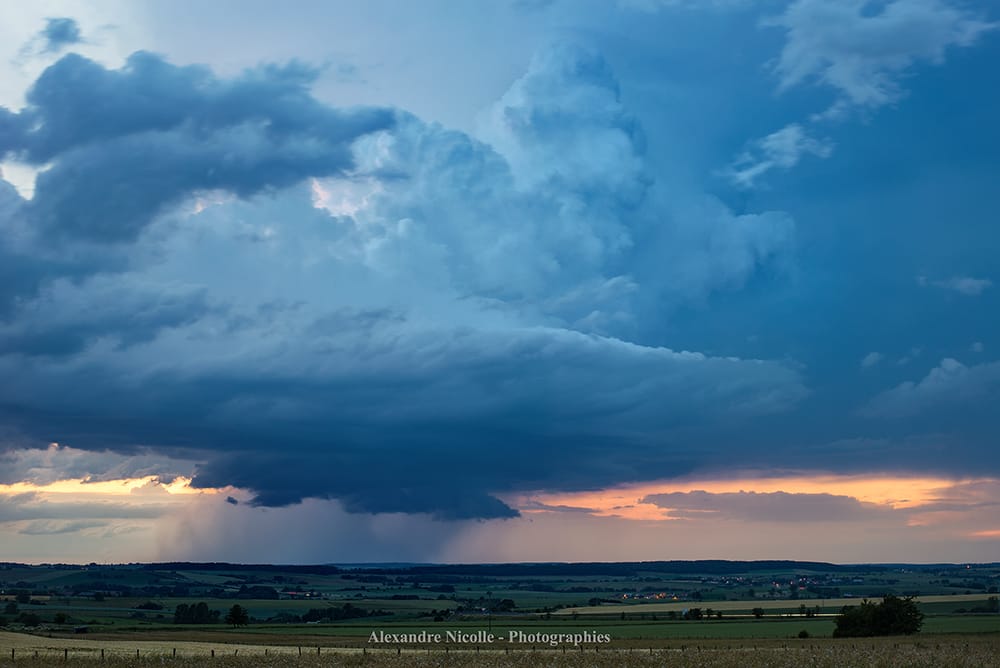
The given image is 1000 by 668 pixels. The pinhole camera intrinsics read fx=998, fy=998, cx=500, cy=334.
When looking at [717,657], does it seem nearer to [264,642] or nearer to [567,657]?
[567,657]

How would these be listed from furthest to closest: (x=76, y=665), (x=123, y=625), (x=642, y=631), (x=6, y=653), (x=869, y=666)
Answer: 1. (x=123, y=625)
2. (x=642, y=631)
3. (x=6, y=653)
4. (x=76, y=665)
5. (x=869, y=666)

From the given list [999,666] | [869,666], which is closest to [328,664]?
[869,666]

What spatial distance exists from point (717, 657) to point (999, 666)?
643 inches

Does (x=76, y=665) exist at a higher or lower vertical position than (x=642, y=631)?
higher

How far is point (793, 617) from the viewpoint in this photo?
19650 centimetres

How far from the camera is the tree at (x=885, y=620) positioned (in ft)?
397

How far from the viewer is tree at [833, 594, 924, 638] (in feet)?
397

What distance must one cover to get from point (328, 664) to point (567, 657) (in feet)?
49.7

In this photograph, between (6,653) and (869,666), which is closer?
(869,666)

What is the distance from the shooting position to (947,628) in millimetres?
140625

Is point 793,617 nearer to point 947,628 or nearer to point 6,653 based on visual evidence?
point 947,628

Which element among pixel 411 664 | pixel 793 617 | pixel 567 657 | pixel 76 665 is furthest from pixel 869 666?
pixel 793 617

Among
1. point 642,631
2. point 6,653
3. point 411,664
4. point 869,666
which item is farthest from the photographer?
point 642,631

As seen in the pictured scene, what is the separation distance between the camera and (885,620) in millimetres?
121688
